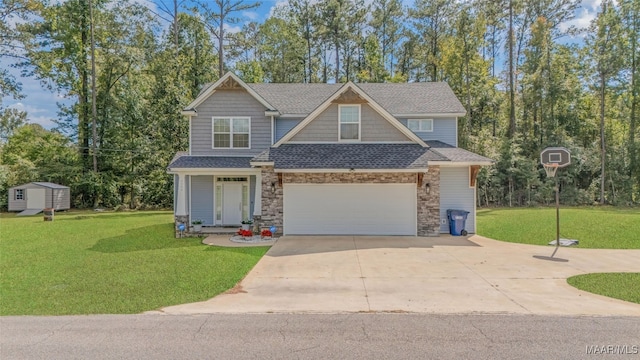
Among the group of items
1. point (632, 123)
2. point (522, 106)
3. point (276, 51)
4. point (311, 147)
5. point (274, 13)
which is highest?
point (274, 13)

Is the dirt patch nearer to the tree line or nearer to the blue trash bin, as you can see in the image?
the blue trash bin

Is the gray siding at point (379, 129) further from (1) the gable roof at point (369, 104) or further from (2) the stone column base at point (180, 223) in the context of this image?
(2) the stone column base at point (180, 223)

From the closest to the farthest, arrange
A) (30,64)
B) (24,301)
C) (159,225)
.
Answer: (24,301)
(159,225)
(30,64)

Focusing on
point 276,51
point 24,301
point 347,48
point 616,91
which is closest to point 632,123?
point 616,91

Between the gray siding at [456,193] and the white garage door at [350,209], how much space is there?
1.97m

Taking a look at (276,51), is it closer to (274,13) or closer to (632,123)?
(274,13)

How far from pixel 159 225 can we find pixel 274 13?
25888mm

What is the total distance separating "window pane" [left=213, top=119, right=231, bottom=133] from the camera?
598 inches

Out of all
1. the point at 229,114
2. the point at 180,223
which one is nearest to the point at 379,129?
the point at 229,114

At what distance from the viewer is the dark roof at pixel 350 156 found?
12.5 meters

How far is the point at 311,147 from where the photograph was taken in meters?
13.7

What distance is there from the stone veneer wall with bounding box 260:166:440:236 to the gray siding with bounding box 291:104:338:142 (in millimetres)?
1844

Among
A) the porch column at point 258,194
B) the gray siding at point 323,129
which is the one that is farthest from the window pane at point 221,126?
the porch column at point 258,194

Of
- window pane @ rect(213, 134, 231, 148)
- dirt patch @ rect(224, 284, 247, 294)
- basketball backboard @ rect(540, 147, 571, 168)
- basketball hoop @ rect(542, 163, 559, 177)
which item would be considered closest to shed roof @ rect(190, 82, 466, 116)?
window pane @ rect(213, 134, 231, 148)
